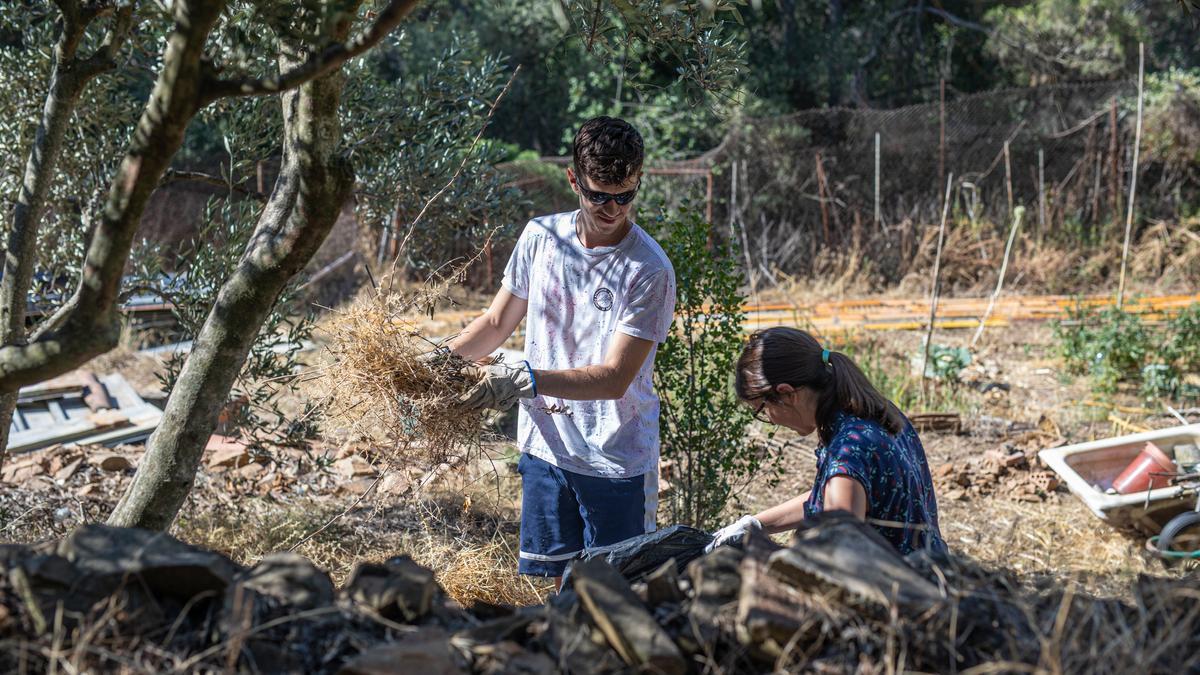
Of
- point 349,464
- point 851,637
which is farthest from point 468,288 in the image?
point 851,637

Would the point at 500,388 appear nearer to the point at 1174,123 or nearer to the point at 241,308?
the point at 241,308

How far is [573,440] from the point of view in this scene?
3.04 m

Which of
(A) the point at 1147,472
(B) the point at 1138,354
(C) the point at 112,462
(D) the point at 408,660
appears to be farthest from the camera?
(B) the point at 1138,354

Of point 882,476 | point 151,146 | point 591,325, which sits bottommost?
point 882,476

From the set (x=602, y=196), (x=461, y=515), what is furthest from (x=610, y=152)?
(x=461, y=515)

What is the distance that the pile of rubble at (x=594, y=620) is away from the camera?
6.08 feet

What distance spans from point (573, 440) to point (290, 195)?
106 cm

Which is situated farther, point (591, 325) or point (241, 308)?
point (591, 325)

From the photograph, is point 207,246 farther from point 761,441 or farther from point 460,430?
point 761,441

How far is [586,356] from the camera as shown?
9.95 feet

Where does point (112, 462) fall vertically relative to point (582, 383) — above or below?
below

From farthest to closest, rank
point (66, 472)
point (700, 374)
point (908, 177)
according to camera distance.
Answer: point (908, 177), point (66, 472), point (700, 374)

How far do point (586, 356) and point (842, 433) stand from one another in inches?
31.0

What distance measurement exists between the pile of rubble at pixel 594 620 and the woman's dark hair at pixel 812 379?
683 millimetres
